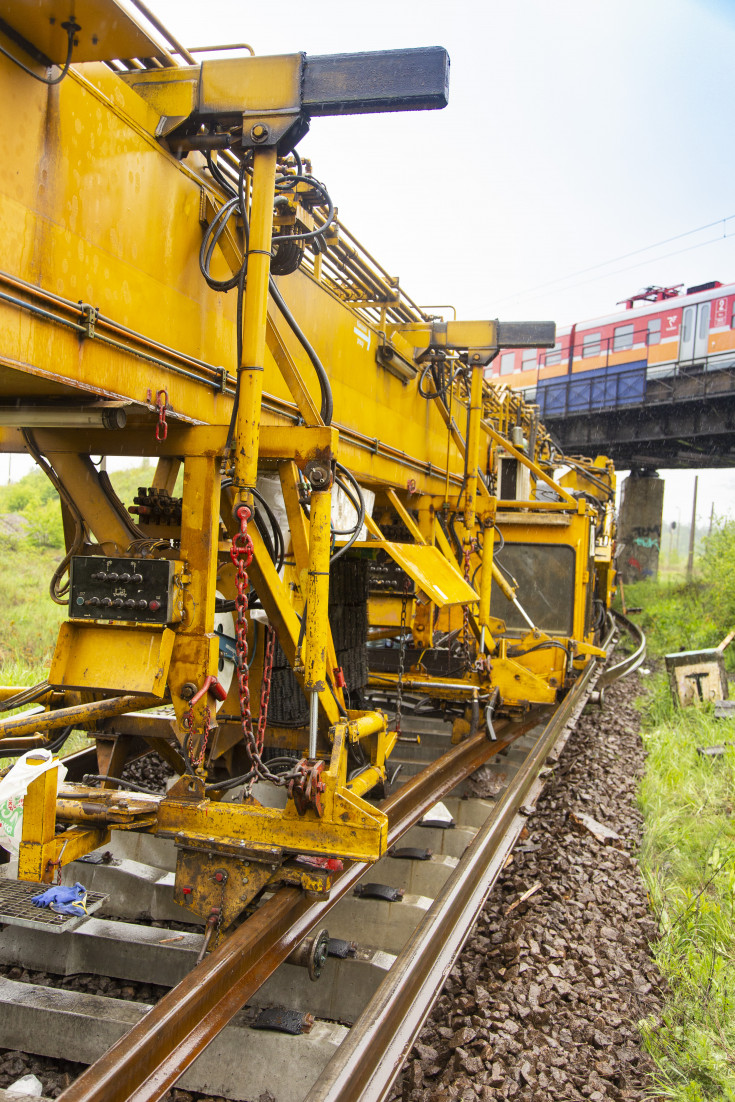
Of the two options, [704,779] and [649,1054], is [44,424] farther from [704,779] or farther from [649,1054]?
[704,779]

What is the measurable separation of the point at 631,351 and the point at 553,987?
2529 cm

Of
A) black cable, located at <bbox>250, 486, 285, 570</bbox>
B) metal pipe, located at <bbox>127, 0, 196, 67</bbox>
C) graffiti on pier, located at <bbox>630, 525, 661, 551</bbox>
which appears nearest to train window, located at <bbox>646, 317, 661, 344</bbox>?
graffiti on pier, located at <bbox>630, 525, 661, 551</bbox>

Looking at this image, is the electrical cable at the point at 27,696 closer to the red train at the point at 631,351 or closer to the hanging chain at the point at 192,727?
the hanging chain at the point at 192,727

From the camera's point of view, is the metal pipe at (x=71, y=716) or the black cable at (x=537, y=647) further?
the black cable at (x=537, y=647)

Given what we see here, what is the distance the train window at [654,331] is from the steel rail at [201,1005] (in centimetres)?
2438

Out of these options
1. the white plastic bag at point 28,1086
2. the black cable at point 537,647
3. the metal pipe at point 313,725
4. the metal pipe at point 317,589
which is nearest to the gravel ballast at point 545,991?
the white plastic bag at point 28,1086

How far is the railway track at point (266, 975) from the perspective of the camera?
2400mm

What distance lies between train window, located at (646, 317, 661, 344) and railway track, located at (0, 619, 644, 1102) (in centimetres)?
2299

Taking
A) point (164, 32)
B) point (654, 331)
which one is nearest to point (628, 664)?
point (164, 32)

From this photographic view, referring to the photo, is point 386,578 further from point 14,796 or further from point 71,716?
point 14,796

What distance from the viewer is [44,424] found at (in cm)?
300

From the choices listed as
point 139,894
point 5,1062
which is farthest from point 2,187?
point 139,894

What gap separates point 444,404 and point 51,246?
552 centimetres

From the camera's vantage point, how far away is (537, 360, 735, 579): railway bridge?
23.7m
